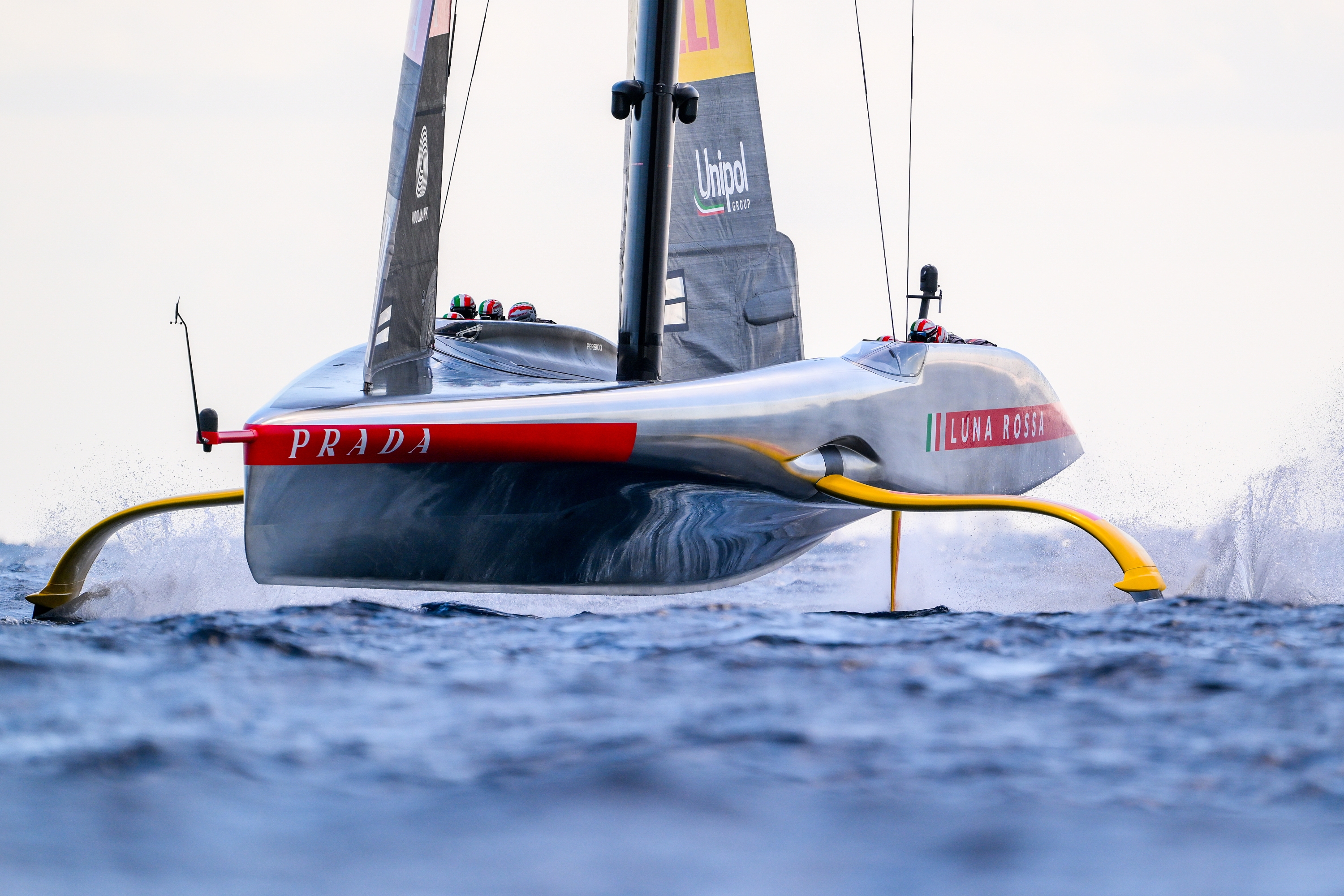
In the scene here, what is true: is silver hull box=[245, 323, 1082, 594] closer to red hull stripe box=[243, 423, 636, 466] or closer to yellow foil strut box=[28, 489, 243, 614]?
red hull stripe box=[243, 423, 636, 466]

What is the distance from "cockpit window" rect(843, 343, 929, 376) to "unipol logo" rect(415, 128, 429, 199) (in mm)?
1909

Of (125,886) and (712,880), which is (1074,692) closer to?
(712,880)

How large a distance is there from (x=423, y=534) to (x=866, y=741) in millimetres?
2620

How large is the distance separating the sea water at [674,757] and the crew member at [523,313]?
9.60 ft

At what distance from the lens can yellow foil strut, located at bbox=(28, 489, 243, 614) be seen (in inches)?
215

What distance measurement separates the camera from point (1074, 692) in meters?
2.59

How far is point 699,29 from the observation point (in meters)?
6.90

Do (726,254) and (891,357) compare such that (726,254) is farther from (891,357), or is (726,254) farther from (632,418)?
(632,418)

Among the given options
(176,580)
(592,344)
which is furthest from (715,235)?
(176,580)

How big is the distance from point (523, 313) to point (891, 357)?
6.81 ft

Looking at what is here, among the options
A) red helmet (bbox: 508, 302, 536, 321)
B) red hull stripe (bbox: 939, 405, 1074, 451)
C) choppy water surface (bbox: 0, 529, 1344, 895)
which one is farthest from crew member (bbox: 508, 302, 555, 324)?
choppy water surface (bbox: 0, 529, 1344, 895)

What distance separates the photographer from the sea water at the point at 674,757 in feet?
5.18

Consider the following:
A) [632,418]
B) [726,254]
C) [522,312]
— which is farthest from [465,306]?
[632,418]

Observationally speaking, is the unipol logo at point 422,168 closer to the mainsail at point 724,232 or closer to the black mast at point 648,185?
the black mast at point 648,185
